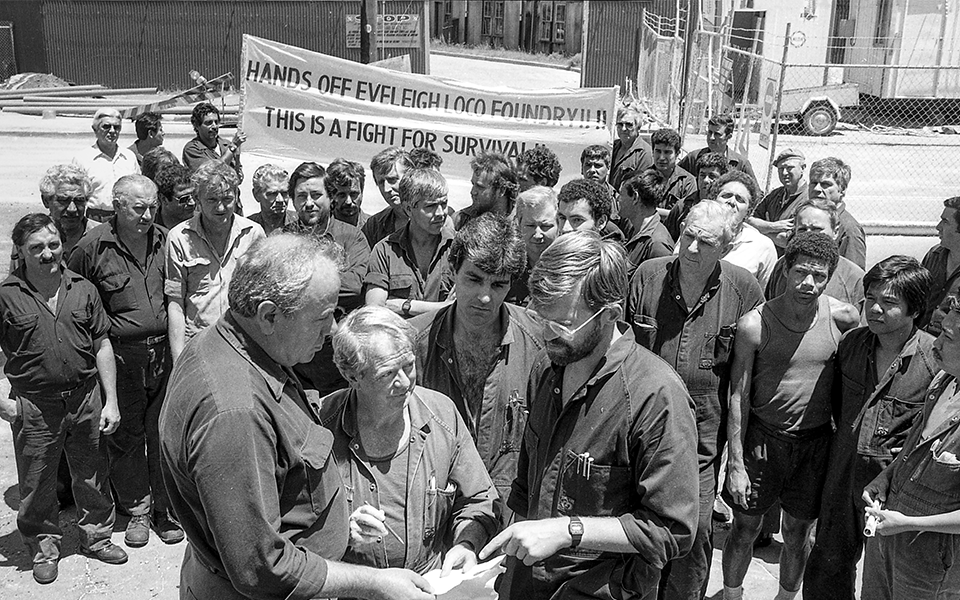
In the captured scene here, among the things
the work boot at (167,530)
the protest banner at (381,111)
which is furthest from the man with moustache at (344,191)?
the protest banner at (381,111)

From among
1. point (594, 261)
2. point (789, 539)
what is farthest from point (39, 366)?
point (789, 539)

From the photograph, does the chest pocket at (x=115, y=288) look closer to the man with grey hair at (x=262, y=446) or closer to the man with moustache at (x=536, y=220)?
the man with moustache at (x=536, y=220)

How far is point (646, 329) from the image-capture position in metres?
4.55

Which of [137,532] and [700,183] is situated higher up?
[700,183]

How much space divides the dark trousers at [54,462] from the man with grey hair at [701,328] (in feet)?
10.5

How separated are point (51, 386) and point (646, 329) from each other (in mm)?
3307

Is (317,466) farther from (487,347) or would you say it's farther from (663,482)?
(487,347)

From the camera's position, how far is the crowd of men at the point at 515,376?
8.21ft

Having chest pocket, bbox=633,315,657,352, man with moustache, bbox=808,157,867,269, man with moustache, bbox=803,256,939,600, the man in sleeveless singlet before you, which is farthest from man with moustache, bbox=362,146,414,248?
man with moustache, bbox=803,256,939,600

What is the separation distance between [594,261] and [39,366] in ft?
11.7

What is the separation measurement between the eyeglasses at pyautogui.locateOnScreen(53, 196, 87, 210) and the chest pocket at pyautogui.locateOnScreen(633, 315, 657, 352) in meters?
3.69

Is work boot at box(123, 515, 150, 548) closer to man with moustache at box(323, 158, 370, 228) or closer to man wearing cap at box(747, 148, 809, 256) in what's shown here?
man with moustache at box(323, 158, 370, 228)

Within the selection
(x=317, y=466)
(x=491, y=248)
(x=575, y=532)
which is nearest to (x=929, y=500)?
(x=575, y=532)

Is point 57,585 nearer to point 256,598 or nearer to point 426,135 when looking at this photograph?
point 256,598
